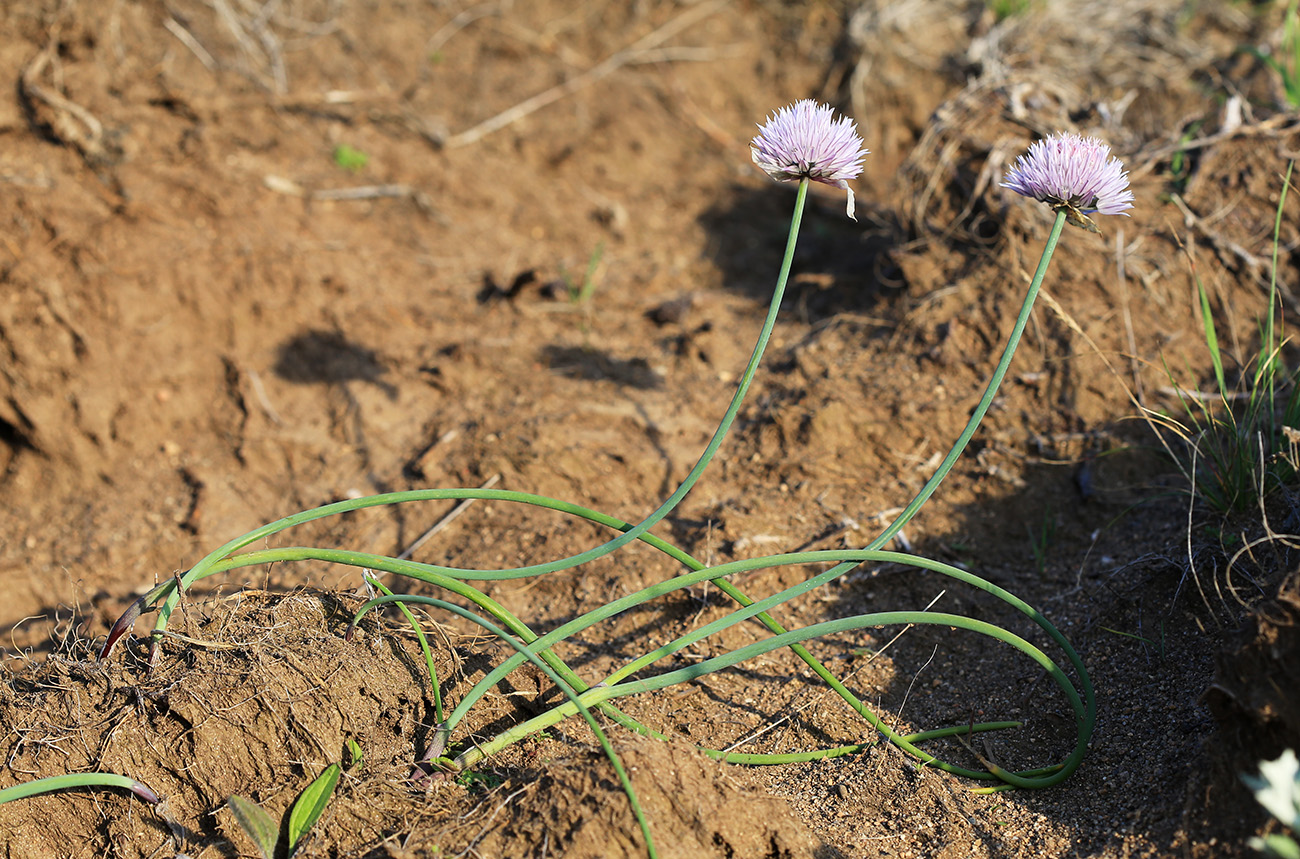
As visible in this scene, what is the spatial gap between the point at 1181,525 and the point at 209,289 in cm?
293

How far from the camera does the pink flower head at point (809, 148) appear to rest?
1405 mm

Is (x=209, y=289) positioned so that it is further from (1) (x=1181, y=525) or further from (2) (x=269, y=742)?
(1) (x=1181, y=525)

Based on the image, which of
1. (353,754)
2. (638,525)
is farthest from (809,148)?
(353,754)

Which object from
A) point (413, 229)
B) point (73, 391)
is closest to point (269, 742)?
point (73, 391)

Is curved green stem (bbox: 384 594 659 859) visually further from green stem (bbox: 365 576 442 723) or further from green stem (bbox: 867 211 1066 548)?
green stem (bbox: 867 211 1066 548)

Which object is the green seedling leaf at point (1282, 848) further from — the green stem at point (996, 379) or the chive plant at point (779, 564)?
the green stem at point (996, 379)

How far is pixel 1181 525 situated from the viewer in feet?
6.63

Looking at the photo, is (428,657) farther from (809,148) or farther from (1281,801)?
(1281,801)

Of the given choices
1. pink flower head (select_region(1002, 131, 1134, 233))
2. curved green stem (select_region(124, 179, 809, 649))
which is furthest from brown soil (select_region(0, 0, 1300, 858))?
pink flower head (select_region(1002, 131, 1134, 233))

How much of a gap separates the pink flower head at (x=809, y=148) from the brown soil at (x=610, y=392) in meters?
0.55

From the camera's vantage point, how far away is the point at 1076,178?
54.1 inches

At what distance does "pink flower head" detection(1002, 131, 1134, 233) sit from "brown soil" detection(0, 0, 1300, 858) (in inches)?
11.0

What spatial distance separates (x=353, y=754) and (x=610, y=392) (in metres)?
1.44

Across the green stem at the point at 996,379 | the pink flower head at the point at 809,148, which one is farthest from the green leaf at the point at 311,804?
the pink flower head at the point at 809,148
